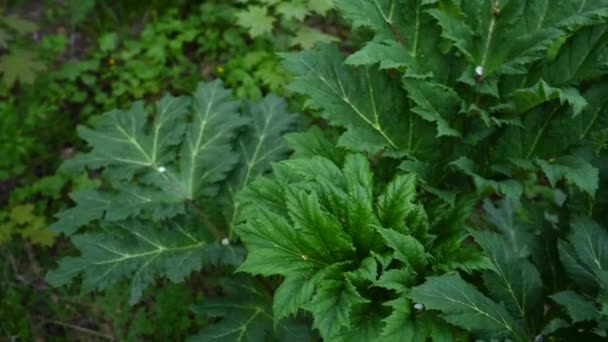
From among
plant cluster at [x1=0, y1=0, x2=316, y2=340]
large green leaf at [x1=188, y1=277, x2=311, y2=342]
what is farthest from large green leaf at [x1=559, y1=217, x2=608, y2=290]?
plant cluster at [x1=0, y1=0, x2=316, y2=340]

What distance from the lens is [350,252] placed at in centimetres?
210

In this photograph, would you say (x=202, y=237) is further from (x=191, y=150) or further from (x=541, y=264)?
(x=541, y=264)

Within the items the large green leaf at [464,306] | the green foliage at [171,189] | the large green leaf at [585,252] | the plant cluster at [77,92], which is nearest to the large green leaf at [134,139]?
the green foliage at [171,189]

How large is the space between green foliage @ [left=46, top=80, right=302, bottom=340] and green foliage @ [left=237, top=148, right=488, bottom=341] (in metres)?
0.70

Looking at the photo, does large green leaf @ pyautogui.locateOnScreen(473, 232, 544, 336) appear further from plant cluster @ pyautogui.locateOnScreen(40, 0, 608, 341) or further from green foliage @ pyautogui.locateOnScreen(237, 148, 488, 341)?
green foliage @ pyautogui.locateOnScreen(237, 148, 488, 341)

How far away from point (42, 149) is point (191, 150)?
5.89 feet

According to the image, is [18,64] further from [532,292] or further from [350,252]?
[532,292]

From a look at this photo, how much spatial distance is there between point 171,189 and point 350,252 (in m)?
1.20

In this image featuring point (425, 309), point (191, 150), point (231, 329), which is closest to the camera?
point (425, 309)

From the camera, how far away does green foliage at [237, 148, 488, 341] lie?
198 cm

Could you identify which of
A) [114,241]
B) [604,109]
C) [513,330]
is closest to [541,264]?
[513,330]

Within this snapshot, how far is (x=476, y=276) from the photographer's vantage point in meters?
2.41

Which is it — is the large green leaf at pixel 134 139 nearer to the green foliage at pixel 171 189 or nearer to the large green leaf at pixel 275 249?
the green foliage at pixel 171 189

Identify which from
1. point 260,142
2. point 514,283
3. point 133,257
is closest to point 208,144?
point 260,142
